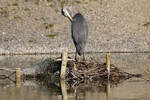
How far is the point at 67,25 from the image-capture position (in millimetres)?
41125

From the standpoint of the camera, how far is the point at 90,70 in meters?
23.8

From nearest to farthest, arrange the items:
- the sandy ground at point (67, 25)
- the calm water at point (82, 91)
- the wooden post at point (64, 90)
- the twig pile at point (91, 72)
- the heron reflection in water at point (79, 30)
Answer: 1. the calm water at point (82, 91)
2. the wooden post at point (64, 90)
3. the twig pile at point (91, 72)
4. the heron reflection in water at point (79, 30)
5. the sandy ground at point (67, 25)

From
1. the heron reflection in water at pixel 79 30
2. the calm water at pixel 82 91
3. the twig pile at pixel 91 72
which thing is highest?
the heron reflection in water at pixel 79 30

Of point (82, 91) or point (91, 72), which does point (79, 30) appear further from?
point (82, 91)

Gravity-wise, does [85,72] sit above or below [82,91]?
above

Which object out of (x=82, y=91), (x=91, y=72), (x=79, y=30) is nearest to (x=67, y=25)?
(x=79, y=30)

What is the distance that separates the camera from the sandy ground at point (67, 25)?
37528mm

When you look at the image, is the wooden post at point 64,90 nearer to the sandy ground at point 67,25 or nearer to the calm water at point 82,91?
the calm water at point 82,91

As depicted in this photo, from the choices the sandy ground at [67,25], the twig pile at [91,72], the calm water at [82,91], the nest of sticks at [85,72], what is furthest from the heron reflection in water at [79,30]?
the sandy ground at [67,25]

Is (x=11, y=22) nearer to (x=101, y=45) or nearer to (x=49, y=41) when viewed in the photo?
(x=49, y=41)

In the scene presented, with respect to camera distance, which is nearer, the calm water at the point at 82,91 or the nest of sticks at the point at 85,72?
the calm water at the point at 82,91

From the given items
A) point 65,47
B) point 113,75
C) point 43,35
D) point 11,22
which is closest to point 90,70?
point 113,75

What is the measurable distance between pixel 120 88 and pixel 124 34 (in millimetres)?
17380

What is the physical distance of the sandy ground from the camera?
37528mm
